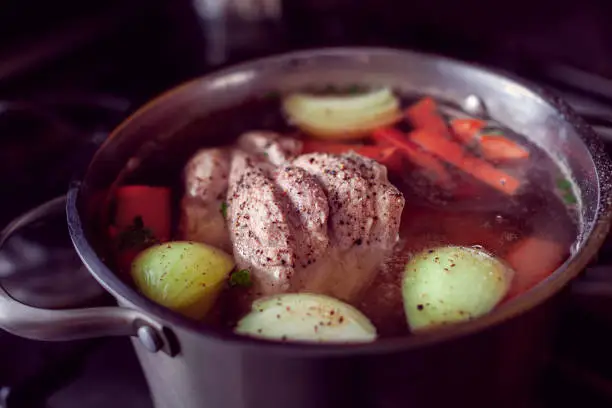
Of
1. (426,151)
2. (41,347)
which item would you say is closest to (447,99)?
(426,151)

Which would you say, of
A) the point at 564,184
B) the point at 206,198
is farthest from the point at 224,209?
the point at 564,184

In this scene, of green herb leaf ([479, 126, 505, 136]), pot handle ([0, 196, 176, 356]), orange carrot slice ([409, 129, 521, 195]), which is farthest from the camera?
green herb leaf ([479, 126, 505, 136])

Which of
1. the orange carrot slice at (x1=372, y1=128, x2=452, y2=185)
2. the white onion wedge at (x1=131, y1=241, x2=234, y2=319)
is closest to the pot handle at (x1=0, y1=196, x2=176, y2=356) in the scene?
the white onion wedge at (x1=131, y1=241, x2=234, y2=319)

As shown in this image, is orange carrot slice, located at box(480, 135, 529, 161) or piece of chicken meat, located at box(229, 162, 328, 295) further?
orange carrot slice, located at box(480, 135, 529, 161)

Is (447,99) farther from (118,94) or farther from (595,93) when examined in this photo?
(118,94)

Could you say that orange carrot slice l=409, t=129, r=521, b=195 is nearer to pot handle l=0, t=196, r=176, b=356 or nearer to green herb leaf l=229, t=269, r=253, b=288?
green herb leaf l=229, t=269, r=253, b=288

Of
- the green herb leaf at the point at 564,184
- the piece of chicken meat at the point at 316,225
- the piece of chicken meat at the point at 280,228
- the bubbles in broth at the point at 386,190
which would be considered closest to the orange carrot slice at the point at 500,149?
the bubbles in broth at the point at 386,190

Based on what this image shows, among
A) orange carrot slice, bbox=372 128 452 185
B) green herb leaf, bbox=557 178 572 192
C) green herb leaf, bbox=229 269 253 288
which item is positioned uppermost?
green herb leaf, bbox=557 178 572 192
